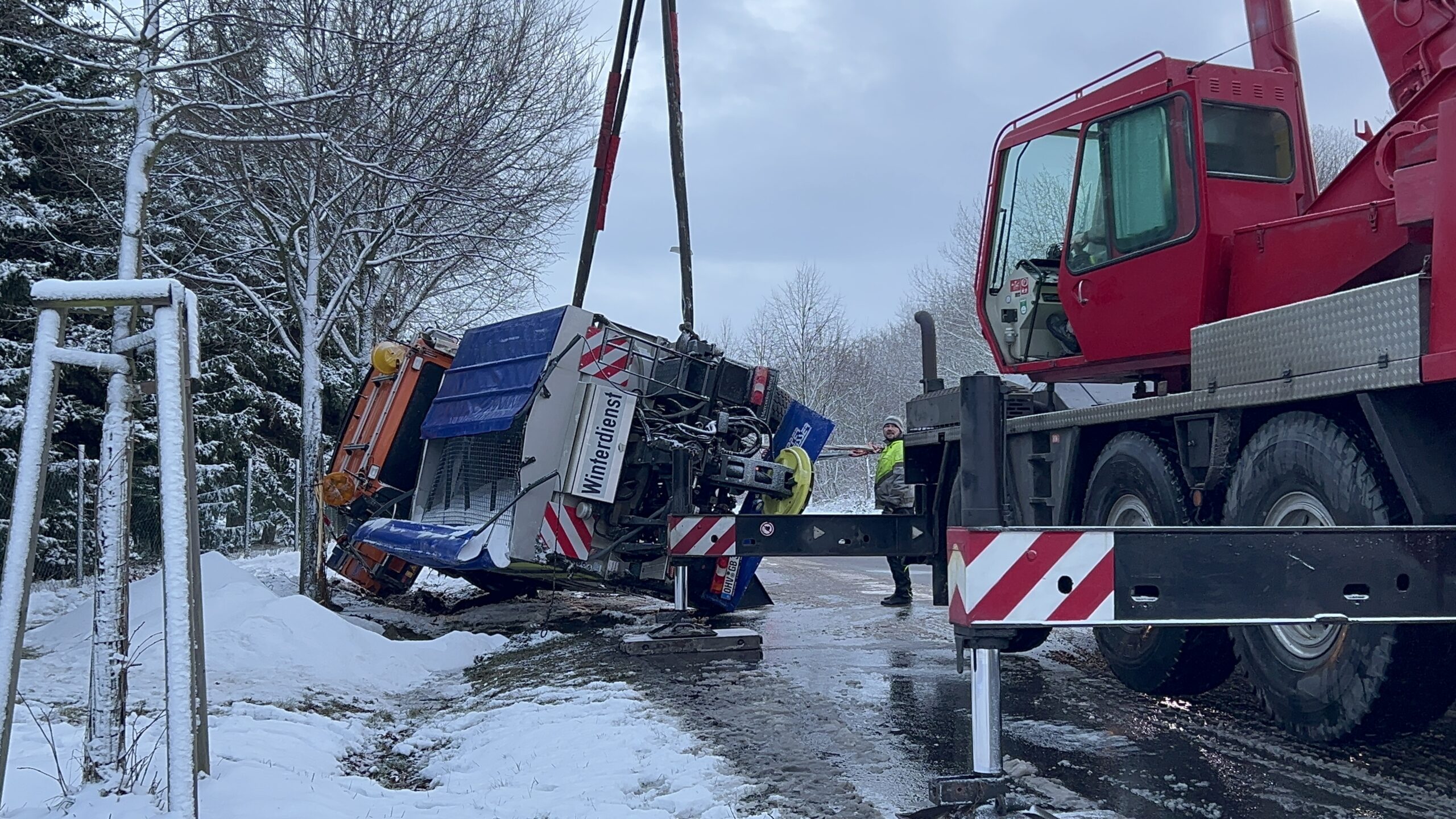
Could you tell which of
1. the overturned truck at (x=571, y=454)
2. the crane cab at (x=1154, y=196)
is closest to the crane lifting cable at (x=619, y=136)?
the overturned truck at (x=571, y=454)

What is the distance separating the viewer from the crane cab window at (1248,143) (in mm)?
6219

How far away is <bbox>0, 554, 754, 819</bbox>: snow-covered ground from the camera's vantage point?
4.35 meters

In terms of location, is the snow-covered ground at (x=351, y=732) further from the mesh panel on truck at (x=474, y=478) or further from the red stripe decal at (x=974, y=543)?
the red stripe decal at (x=974, y=543)

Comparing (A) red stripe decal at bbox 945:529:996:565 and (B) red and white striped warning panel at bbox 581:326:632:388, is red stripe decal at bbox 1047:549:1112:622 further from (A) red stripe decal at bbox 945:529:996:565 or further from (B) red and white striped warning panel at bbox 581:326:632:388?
(B) red and white striped warning panel at bbox 581:326:632:388

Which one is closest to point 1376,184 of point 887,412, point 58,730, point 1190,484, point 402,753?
point 1190,484

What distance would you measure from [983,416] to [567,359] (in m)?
5.76

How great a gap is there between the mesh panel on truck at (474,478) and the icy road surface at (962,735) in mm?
1299

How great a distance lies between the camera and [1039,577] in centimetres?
336

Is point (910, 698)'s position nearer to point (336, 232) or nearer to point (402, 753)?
point (402, 753)

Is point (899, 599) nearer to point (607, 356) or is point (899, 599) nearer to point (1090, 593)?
point (607, 356)

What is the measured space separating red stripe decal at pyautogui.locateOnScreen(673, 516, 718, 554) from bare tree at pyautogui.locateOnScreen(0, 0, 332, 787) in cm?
363

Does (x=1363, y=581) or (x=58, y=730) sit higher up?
(x=1363, y=581)

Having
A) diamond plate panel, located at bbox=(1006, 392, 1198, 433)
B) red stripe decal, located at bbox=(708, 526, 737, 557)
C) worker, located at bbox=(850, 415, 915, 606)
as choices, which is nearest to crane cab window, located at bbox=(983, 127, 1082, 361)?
diamond plate panel, located at bbox=(1006, 392, 1198, 433)

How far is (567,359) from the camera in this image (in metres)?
8.95
